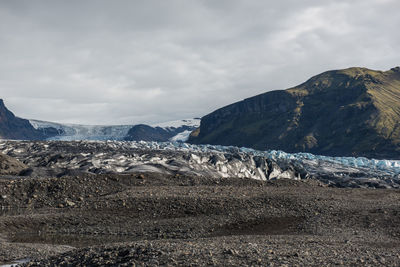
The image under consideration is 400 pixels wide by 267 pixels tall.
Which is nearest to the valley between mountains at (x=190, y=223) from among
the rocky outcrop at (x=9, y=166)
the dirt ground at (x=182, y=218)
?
the dirt ground at (x=182, y=218)

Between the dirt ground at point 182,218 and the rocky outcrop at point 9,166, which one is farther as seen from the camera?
the rocky outcrop at point 9,166

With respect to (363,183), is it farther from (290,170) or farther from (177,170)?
(177,170)

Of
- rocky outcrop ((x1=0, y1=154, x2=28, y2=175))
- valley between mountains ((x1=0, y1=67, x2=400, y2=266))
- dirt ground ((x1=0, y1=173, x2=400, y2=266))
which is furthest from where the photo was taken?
rocky outcrop ((x1=0, y1=154, x2=28, y2=175))

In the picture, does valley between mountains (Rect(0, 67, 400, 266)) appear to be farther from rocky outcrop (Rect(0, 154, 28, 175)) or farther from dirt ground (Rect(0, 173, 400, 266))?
rocky outcrop (Rect(0, 154, 28, 175))

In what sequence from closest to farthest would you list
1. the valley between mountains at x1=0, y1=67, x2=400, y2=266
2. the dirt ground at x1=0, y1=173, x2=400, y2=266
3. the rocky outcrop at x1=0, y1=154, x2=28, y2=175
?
the valley between mountains at x1=0, y1=67, x2=400, y2=266, the dirt ground at x1=0, y1=173, x2=400, y2=266, the rocky outcrop at x1=0, y1=154, x2=28, y2=175

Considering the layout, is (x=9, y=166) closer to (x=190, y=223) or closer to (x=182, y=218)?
(x=182, y=218)

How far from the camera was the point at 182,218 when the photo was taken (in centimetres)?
2583

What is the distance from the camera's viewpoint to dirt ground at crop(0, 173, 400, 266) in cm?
Result: 1877

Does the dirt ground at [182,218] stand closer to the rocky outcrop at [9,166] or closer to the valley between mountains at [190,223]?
the valley between mountains at [190,223]

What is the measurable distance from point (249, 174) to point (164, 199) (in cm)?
3378

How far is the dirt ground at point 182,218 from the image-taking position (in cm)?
1877

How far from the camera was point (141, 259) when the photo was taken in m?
12.9

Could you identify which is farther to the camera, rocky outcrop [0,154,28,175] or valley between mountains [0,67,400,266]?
rocky outcrop [0,154,28,175]

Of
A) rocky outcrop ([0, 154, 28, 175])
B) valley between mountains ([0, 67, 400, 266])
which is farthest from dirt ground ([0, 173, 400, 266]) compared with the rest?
rocky outcrop ([0, 154, 28, 175])
